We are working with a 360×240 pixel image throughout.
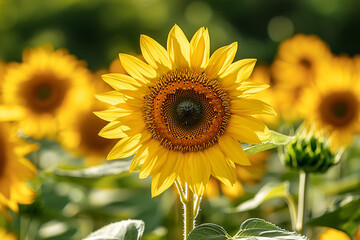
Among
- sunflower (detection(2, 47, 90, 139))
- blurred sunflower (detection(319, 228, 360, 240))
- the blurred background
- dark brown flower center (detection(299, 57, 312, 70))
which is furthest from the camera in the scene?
the blurred background

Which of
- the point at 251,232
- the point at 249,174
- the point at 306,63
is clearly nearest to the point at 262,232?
the point at 251,232

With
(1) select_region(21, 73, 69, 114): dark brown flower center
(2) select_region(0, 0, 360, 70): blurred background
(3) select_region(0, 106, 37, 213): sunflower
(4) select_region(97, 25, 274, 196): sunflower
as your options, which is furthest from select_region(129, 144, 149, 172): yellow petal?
(2) select_region(0, 0, 360, 70): blurred background

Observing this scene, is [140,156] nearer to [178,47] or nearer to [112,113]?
[112,113]

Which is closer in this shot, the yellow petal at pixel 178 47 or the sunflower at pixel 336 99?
the yellow petal at pixel 178 47

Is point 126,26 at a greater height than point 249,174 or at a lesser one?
greater

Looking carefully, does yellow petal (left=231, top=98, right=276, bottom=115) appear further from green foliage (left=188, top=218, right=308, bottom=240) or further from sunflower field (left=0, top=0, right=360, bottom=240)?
green foliage (left=188, top=218, right=308, bottom=240)

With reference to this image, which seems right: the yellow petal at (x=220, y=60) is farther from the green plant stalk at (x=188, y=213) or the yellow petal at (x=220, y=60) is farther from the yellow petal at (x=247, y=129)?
the green plant stalk at (x=188, y=213)

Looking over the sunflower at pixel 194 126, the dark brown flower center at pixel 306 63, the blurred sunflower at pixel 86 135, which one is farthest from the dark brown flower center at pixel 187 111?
the dark brown flower center at pixel 306 63
